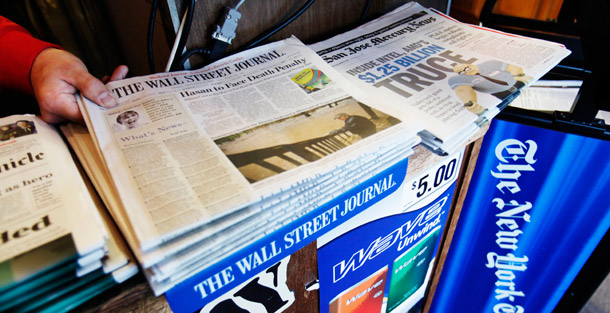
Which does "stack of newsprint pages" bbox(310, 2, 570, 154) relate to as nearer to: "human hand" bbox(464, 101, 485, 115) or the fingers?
"human hand" bbox(464, 101, 485, 115)

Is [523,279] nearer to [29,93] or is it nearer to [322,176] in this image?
[322,176]

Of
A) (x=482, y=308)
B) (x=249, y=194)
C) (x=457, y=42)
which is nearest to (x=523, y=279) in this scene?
(x=482, y=308)

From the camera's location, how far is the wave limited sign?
0.65m

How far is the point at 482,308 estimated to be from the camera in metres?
0.92

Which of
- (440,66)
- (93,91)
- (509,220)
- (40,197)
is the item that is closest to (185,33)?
(93,91)

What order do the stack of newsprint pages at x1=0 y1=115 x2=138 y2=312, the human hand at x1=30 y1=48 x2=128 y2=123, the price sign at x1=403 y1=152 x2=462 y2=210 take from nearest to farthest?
the stack of newsprint pages at x1=0 y1=115 x2=138 y2=312 → the human hand at x1=30 y1=48 x2=128 y2=123 → the price sign at x1=403 y1=152 x2=462 y2=210

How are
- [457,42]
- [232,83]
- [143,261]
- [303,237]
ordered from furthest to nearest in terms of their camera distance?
[457,42] < [232,83] < [303,237] < [143,261]

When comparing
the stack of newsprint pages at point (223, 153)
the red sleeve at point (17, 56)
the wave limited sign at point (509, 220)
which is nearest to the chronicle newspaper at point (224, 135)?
the stack of newsprint pages at point (223, 153)

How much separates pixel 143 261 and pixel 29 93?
1.48ft

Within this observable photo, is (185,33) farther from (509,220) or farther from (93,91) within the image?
(509,220)

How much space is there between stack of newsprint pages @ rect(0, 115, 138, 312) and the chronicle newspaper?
0.03 meters

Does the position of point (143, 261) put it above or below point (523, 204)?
above

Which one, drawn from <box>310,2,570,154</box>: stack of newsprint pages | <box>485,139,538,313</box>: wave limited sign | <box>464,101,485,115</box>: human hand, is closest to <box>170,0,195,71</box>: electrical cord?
<box>310,2,570,154</box>: stack of newsprint pages

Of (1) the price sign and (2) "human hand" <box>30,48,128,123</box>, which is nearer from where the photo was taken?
(2) "human hand" <box>30,48,128,123</box>
